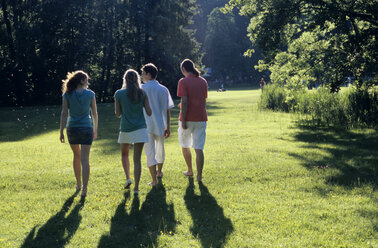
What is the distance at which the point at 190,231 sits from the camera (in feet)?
15.6

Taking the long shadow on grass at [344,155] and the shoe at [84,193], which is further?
the long shadow on grass at [344,155]

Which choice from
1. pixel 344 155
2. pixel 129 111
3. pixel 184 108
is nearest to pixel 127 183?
pixel 129 111

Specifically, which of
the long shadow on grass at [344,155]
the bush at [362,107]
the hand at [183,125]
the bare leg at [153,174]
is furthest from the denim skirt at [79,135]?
the bush at [362,107]

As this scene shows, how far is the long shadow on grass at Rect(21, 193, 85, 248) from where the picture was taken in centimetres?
446

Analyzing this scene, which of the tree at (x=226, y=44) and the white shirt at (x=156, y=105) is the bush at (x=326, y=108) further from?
the tree at (x=226, y=44)

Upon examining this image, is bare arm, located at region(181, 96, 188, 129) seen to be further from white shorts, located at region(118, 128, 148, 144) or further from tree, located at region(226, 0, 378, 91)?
tree, located at region(226, 0, 378, 91)

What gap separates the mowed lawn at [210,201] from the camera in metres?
4.57

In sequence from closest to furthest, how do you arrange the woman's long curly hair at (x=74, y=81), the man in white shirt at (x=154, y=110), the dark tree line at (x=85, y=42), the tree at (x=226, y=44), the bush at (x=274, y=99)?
the woman's long curly hair at (x=74, y=81)
the man in white shirt at (x=154, y=110)
the bush at (x=274, y=99)
the dark tree line at (x=85, y=42)
the tree at (x=226, y=44)

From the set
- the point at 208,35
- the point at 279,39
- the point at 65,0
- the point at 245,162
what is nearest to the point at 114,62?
the point at 65,0

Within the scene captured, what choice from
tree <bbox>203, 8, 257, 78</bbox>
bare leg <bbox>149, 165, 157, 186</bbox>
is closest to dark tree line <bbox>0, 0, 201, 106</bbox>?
bare leg <bbox>149, 165, 157, 186</bbox>

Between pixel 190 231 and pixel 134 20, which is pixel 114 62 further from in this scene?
pixel 190 231

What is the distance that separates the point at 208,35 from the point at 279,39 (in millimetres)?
60108

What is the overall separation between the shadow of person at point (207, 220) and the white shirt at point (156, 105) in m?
1.24

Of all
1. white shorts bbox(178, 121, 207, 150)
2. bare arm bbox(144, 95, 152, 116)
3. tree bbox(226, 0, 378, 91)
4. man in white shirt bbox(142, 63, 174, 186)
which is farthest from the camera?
tree bbox(226, 0, 378, 91)
